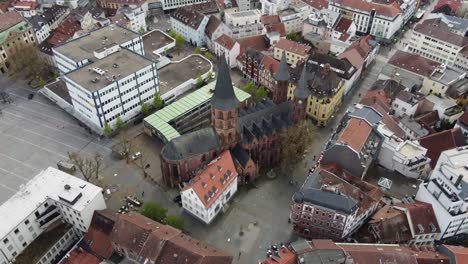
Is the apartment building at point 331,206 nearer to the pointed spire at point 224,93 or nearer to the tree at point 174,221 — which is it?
the pointed spire at point 224,93


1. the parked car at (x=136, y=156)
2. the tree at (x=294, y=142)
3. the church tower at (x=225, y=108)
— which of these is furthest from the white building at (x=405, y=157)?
the parked car at (x=136, y=156)

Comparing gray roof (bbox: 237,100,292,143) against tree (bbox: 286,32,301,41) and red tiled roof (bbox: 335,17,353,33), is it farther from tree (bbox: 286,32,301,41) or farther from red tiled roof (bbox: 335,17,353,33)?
red tiled roof (bbox: 335,17,353,33)

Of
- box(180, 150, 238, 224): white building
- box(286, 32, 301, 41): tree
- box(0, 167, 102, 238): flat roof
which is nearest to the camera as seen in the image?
box(0, 167, 102, 238): flat roof

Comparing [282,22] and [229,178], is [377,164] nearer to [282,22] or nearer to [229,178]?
[229,178]

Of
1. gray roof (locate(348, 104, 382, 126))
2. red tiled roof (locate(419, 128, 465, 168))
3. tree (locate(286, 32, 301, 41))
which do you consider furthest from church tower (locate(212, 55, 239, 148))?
tree (locate(286, 32, 301, 41))

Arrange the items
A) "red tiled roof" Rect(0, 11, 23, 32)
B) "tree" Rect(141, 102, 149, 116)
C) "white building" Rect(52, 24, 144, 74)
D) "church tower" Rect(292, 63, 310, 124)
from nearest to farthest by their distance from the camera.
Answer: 1. "church tower" Rect(292, 63, 310, 124)
2. "tree" Rect(141, 102, 149, 116)
3. "white building" Rect(52, 24, 144, 74)
4. "red tiled roof" Rect(0, 11, 23, 32)

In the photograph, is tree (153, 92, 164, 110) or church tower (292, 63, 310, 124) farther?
tree (153, 92, 164, 110)

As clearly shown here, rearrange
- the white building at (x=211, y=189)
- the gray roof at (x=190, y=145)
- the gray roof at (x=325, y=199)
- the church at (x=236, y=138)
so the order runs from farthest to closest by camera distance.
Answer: the gray roof at (x=190, y=145), the church at (x=236, y=138), the white building at (x=211, y=189), the gray roof at (x=325, y=199)

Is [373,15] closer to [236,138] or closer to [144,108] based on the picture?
[236,138]
